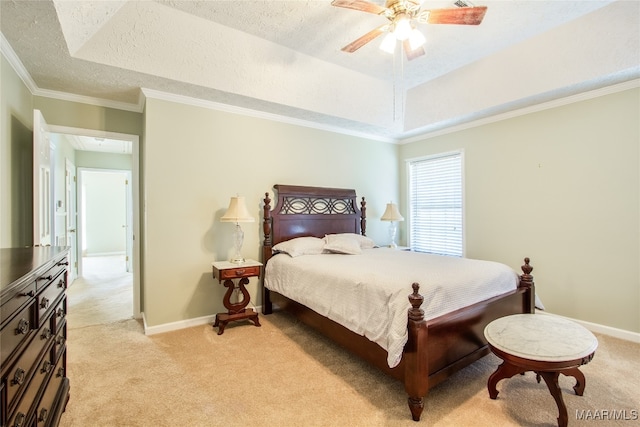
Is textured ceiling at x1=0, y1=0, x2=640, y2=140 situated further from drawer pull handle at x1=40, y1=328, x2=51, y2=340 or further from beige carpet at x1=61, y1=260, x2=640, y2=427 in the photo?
beige carpet at x1=61, y1=260, x2=640, y2=427

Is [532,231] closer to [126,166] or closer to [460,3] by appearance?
[460,3]

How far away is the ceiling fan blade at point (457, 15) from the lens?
204 centimetres

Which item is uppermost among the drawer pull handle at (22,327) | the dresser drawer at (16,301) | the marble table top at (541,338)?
the dresser drawer at (16,301)

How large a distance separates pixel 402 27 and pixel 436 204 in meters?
3.17

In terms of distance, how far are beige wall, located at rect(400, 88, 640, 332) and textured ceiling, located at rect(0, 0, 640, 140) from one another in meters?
0.35

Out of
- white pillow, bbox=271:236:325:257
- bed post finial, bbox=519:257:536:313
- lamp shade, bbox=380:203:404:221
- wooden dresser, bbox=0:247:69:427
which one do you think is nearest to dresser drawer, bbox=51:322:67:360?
wooden dresser, bbox=0:247:69:427

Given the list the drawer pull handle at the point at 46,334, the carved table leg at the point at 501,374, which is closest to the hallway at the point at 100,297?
the drawer pull handle at the point at 46,334

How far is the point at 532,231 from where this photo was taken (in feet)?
12.0

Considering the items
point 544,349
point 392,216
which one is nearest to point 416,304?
point 544,349

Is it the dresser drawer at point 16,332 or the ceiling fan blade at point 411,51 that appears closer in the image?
the dresser drawer at point 16,332

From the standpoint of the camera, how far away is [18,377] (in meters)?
1.09

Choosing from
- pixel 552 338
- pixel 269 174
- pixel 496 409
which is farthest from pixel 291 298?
pixel 552 338

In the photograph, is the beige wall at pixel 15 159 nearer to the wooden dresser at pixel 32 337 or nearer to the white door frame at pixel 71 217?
the wooden dresser at pixel 32 337

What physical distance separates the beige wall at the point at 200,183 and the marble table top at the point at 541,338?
2734 millimetres
